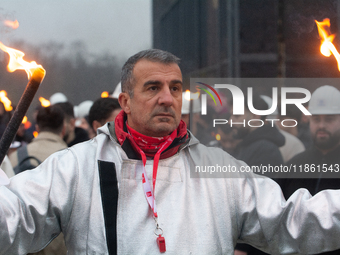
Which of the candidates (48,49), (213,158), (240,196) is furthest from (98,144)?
(48,49)

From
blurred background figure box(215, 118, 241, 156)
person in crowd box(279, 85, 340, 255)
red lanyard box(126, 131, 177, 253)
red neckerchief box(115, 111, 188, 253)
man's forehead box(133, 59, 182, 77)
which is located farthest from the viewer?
blurred background figure box(215, 118, 241, 156)

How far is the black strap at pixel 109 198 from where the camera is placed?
68.4 inches

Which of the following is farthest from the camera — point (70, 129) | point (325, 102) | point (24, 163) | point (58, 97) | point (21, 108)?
point (58, 97)

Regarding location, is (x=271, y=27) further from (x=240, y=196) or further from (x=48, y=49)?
(x=240, y=196)

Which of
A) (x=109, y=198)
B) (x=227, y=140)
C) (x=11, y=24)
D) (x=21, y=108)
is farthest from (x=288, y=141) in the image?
(x=21, y=108)

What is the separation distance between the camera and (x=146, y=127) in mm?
1991

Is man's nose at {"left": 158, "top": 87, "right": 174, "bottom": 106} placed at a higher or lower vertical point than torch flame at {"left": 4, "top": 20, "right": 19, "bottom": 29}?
lower

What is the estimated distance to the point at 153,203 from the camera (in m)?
1.80

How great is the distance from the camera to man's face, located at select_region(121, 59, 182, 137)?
1979mm

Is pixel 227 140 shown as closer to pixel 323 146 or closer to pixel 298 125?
pixel 298 125

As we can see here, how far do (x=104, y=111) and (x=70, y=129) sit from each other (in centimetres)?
105

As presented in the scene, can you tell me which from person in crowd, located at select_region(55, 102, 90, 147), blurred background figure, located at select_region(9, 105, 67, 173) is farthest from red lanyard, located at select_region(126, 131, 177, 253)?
person in crowd, located at select_region(55, 102, 90, 147)

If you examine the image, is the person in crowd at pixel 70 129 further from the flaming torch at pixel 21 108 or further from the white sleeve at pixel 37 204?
the flaming torch at pixel 21 108

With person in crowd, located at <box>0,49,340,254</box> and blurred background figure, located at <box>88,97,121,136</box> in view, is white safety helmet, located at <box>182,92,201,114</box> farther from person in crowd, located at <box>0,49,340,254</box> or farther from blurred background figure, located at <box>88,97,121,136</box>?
person in crowd, located at <box>0,49,340,254</box>
